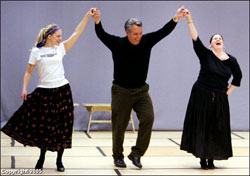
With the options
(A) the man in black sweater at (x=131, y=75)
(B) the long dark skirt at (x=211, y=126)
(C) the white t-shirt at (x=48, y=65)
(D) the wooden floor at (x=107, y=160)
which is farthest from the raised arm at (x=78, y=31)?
(B) the long dark skirt at (x=211, y=126)

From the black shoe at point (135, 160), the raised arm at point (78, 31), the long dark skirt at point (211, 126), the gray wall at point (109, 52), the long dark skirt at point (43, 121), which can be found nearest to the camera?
the long dark skirt at point (43, 121)

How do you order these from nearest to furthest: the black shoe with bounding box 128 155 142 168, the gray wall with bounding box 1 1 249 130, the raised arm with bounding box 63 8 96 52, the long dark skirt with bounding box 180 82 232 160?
the raised arm with bounding box 63 8 96 52 < the black shoe with bounding box 128 155 142 168 < the long dark skirt with bounding box 180 82 232 160 < the gray wall with bounding box 1 1 249 130

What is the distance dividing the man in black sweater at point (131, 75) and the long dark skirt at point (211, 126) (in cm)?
53

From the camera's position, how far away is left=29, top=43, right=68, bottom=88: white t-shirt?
15.6ft

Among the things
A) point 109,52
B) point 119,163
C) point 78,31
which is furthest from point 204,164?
point 109,52

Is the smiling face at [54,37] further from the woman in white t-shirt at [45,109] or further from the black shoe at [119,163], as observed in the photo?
the black shoe at [119,163]

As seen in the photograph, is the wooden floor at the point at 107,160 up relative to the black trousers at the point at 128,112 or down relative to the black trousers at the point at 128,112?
down

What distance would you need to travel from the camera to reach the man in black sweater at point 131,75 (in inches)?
195

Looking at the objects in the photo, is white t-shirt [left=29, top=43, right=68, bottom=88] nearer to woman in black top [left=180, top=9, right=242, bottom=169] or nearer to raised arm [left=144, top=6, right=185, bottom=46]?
raised arm [left=144, top=6, right=185, bottom=46]

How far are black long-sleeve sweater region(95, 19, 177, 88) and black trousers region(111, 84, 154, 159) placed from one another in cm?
8

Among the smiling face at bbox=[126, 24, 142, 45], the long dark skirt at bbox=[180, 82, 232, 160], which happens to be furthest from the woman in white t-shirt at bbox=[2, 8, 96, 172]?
the long dark skirt at bbox=[180, 82, 232, 160]

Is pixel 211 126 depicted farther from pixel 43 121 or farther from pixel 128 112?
pixel 43 121

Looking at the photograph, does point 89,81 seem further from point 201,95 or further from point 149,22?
point 201,95

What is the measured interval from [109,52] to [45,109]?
369 centimetres
